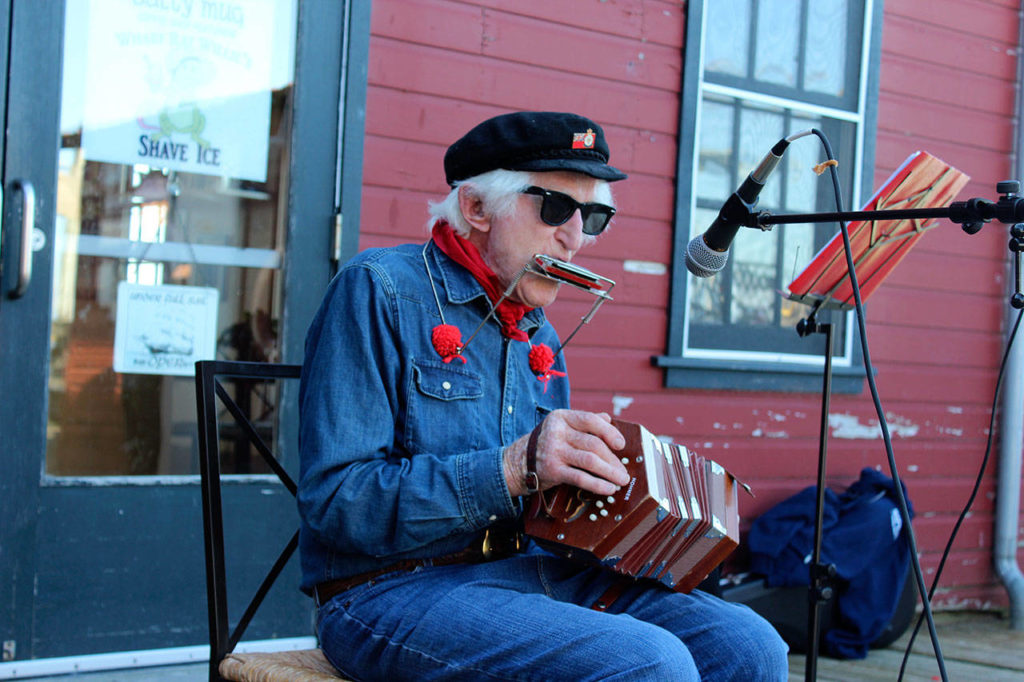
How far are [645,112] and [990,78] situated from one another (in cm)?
194

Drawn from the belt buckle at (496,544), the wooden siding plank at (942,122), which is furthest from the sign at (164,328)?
the wooden siding plank at (942,122)

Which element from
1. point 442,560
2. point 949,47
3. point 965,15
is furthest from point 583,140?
point 965,15

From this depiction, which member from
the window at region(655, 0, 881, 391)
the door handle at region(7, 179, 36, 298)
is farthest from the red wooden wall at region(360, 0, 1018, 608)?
the door handle at region(7, 179, 36, 298)

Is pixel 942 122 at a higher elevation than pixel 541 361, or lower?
higher

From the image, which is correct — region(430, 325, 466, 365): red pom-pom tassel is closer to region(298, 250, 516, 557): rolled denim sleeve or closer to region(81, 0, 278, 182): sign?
region(298, 250, 516, 557): rolled denim sleeve

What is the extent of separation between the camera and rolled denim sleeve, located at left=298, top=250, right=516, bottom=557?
5.19 ft

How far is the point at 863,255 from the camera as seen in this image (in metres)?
2.32

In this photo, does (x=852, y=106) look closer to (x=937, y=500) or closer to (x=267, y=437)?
(x=937, y=500)

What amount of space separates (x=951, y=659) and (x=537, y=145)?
294cm

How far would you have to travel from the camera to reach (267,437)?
10.0 feet

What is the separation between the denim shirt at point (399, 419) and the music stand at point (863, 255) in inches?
33.5

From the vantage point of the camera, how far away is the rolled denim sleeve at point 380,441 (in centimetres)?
158

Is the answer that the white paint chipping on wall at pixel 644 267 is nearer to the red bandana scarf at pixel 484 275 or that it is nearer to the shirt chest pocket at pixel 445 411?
the red bandana scarf at pixel 484 275

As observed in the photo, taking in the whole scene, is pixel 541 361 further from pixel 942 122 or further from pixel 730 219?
pixel 942 122
